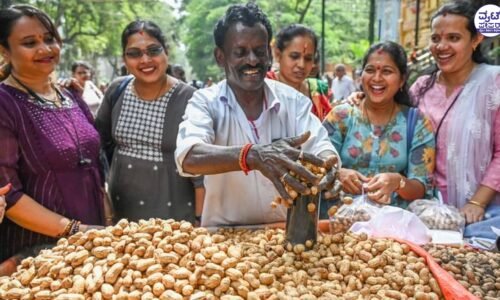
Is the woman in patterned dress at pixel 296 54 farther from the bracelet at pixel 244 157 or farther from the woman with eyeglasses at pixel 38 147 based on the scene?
the bracelet at pixel 244 157

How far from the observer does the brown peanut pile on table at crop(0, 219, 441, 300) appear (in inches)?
56.0

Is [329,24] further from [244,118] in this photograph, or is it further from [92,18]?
[244,118]

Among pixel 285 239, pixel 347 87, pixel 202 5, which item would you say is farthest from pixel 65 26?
pixel 285 239

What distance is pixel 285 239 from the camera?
176 centimetres

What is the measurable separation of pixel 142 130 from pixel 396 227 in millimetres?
1393

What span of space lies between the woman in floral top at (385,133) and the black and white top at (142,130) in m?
0.91

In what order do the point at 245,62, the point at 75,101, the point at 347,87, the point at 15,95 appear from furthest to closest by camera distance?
1. the point at 347,87
2. the point at 75,101
3. the point at 15,95
4. the point at 245,62

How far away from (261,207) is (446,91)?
133 centimetres

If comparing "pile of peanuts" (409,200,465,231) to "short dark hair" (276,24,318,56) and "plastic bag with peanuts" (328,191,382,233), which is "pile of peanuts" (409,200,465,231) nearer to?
"plastic bag with peanuts" (328,191,382,233)

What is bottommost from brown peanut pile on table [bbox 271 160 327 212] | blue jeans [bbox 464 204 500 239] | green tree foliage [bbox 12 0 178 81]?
blue jeans [bbox 464 204 500 239]

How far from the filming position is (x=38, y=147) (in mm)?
2105

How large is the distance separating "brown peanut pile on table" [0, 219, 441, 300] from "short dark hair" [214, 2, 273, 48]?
844 millimetres

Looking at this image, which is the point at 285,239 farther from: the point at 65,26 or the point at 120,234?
the point at 65,26

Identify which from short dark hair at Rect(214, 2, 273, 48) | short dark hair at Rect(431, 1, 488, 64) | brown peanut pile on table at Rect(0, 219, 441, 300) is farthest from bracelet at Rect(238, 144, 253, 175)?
short dark hair at Rect(431, 1, 488, 64)
